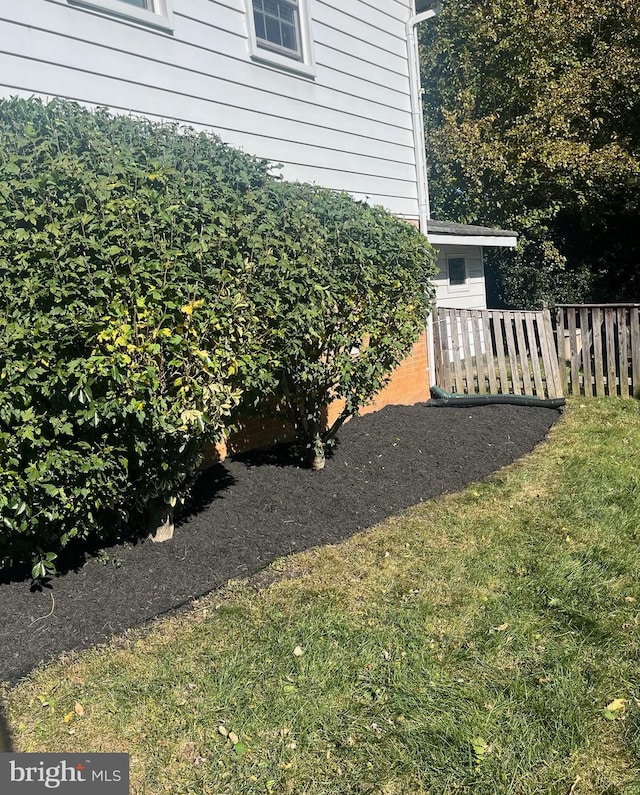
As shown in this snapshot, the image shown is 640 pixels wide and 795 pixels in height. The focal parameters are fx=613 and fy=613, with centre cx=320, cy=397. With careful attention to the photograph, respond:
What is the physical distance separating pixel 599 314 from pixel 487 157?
719cm

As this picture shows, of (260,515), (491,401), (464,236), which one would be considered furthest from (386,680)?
(464,236)

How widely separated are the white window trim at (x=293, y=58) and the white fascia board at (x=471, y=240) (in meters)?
3.12

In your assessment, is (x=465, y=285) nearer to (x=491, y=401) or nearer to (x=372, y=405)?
(x=491, y=401)

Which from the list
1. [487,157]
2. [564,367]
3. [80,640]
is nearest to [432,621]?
[80,640]

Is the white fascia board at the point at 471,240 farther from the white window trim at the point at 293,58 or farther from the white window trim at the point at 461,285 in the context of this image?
the white window trim at the point at 293,58

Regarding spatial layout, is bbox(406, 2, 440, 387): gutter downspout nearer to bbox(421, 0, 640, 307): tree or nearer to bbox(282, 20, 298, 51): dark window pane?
bbox(282, 20, 298, 51): dark window pane

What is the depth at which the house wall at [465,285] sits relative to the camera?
1092 centimetres

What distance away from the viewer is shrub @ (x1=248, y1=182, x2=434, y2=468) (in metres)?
4.46

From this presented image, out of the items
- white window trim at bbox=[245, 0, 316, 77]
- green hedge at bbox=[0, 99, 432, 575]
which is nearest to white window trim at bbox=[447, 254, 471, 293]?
white window trim at bbox=[245, 0, 316, 77]

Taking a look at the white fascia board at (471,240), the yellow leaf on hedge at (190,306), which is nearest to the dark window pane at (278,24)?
the white fascia board at (471,240)

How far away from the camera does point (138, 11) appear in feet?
17.1

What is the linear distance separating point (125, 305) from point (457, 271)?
9116 millimetres

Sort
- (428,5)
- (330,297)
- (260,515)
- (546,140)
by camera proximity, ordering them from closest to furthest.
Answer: (330,297), (260,515), (428,5), (546,140)

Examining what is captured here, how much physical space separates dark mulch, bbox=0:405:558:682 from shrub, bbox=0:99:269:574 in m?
0.33
